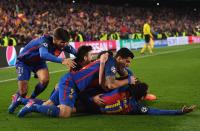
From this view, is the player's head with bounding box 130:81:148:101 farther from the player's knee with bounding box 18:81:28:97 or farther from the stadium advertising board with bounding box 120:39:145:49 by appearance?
the stadium advertising board with bounding box 120:39:145:49

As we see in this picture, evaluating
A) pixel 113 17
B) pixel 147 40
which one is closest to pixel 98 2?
pixel 113 17

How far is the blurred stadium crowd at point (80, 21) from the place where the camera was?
93.5ft

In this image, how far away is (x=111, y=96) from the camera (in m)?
8.00

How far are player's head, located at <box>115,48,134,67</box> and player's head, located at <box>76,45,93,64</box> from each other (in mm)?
490

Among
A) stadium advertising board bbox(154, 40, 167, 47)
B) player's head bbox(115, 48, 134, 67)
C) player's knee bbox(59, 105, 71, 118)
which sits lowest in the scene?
stadium advertising board bbox(154, 40, 167, 47)

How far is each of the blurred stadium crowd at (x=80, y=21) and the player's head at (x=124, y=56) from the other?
17.3 metres

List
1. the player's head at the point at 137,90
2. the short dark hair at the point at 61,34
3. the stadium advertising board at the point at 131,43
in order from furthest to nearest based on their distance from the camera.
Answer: the stadium advertising board at the point at 131,43 → the short dark hair at the point at 61,34 → the player's head at the point at 137,90

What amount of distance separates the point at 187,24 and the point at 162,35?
59.0 feet

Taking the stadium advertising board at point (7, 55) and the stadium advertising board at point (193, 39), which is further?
the stadium advertising board at point (193, 39)

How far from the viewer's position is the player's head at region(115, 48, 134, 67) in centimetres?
797

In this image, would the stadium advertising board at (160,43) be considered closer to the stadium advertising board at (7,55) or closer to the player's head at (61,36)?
the stadium advertising board at (7,55)

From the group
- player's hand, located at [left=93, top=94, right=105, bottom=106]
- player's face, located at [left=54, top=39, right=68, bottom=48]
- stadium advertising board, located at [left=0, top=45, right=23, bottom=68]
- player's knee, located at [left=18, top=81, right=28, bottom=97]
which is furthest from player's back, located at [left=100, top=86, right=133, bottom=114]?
stadium advertising board, located at [left=0, top=45, right=23, bottom=68]

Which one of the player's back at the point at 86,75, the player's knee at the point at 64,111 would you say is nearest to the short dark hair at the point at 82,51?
the player's back at the point at 86,75

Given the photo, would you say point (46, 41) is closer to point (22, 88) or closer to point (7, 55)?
point (22, 88)
